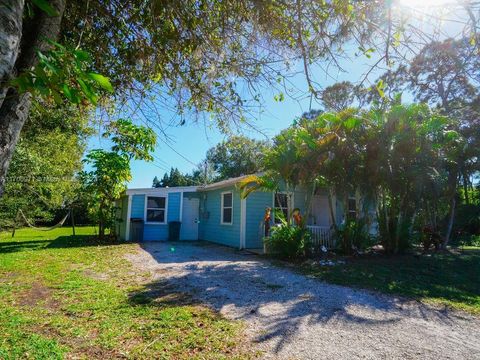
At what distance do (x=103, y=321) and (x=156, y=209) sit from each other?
11.7m

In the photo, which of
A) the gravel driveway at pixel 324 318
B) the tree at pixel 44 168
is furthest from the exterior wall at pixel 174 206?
the gravel driveway at pixel 324 318

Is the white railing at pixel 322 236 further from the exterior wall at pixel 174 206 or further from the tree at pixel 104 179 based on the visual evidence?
the tree at pixel 104 179

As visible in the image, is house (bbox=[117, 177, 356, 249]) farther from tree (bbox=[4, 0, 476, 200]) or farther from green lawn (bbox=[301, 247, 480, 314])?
tree (bbox=[4, 0, 476, 200])

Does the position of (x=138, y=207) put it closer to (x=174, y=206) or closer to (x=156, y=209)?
(x=156, y=209)

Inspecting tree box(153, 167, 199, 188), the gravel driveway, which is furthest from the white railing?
tree box(153, 167, 199, 188)

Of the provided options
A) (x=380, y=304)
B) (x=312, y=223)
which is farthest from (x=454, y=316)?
(x=312, y=223)

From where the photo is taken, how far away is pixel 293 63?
3.51m

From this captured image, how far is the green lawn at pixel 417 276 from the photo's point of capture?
6.17m

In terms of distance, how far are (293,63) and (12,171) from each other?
1331 cm

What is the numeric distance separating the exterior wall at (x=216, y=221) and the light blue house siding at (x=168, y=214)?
1318 millimetres

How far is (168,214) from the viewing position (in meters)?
15.8

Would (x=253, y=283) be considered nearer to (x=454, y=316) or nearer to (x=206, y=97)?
(x=454, y=316)

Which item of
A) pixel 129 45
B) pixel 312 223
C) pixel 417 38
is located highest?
pixel 129 45

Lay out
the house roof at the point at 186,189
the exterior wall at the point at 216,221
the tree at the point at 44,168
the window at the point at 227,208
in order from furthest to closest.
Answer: the window at the point at 227,208 → the house roof at the point at 186,189 → the exterior wall at the point at 216,221 → the tree at the point at 44,168
